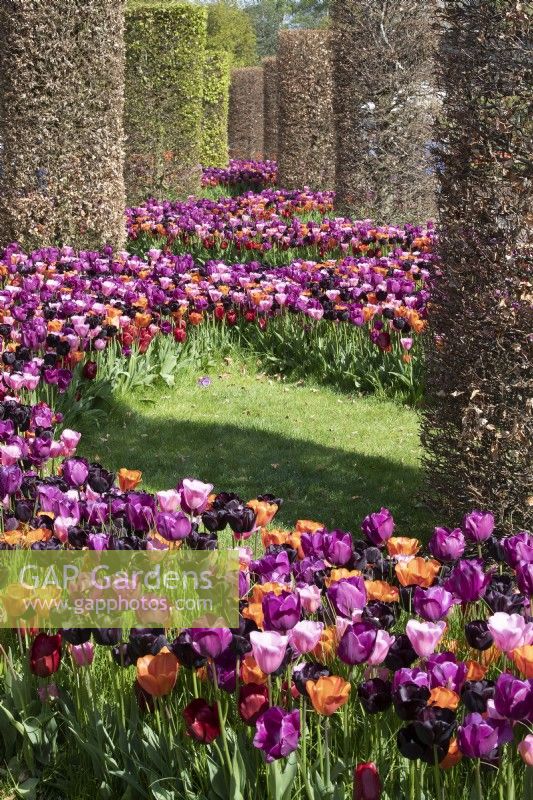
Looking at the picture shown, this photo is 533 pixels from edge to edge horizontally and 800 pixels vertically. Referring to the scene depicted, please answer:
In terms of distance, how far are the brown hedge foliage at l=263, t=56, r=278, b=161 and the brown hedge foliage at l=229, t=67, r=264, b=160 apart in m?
1.22

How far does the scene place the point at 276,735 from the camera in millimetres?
1860

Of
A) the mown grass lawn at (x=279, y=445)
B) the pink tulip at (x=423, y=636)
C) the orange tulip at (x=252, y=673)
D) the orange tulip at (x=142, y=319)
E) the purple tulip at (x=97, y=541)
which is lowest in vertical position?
the mown grass lawn at (x=279, y=445)

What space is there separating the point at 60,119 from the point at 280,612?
837 cm

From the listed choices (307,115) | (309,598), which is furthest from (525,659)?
(307,115)

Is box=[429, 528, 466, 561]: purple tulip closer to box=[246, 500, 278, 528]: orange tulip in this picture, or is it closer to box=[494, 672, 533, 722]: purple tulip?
box=[246, 500, 278, 528]: orange tulip

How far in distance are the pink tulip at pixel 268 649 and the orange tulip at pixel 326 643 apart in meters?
0.35

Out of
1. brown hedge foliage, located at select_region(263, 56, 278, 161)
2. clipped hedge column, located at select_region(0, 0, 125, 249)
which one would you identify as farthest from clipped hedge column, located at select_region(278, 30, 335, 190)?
clipped hedge column, located at select_region(0, 0, 125, 249)

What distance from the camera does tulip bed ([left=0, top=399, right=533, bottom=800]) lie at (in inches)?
75.0

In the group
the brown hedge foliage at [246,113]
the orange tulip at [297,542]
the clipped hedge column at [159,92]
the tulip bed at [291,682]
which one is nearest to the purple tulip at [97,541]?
the tulip bed at [291,682]

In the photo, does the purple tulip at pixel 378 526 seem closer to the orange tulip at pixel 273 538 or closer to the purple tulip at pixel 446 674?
the orange tulip at pixel 273 538

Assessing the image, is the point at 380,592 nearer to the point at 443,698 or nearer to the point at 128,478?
the point at 443,698

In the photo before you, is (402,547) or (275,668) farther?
(402,547)

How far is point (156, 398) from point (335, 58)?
26.4 ft

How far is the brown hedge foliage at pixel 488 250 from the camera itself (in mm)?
3932
